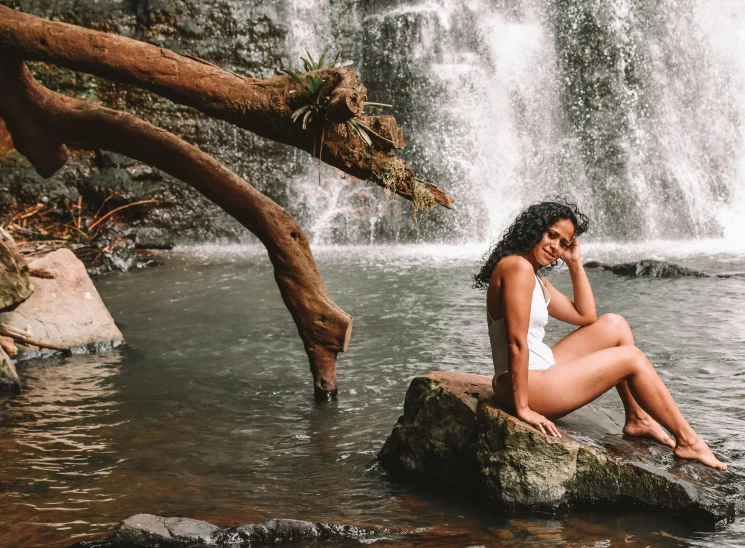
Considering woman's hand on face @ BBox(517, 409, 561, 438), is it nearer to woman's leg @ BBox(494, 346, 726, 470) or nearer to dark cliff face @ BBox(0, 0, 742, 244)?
woman's leg @ BBox(494, 346, 726, 470)

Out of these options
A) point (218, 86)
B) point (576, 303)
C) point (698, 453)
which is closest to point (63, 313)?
point (218, 86)

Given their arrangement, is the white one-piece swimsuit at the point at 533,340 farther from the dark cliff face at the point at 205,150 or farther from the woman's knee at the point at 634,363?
the dark cliff face at the point at 205,150

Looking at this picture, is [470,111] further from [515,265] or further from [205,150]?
[515,265]

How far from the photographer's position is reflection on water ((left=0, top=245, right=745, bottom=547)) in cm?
480

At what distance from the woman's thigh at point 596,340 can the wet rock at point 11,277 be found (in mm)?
5359

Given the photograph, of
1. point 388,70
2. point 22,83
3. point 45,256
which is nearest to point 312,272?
point 22,83

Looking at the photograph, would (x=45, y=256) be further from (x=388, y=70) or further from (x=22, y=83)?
(x=388, y=70)

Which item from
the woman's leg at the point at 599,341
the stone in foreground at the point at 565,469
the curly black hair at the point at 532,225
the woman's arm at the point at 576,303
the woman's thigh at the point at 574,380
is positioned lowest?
the stone in foreground at the point at 565,469

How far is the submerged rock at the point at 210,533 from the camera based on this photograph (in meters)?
4.38

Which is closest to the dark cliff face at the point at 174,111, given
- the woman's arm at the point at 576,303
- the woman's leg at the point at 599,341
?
the woman's arm at the point at 576,303

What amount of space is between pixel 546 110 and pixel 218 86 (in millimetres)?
15180

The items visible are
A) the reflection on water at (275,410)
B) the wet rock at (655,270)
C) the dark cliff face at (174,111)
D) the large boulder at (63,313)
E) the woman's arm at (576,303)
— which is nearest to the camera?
the reflection on water at (275,410)

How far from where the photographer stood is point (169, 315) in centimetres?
1128

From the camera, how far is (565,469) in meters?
4.77
